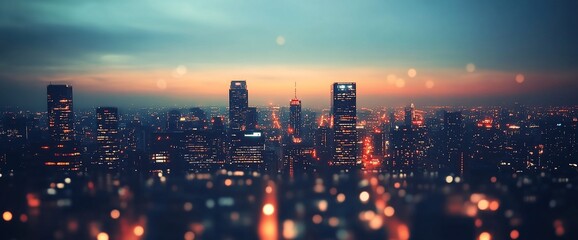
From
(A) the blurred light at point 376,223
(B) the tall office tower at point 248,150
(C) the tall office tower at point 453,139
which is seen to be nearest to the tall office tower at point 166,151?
(B) the tall office tower at point 248,150

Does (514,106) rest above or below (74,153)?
above

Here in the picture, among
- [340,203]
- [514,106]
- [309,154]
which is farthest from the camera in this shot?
[309,154]

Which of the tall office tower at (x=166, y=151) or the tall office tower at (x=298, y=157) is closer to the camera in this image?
the tall office tower at (x=298, y=157)

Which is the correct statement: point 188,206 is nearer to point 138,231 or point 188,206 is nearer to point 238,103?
point 138,231

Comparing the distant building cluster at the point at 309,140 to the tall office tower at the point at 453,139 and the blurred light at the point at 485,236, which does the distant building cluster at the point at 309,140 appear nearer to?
the tall office tower at the point at 453,139

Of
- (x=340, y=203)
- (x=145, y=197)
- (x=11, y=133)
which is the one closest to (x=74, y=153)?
(x=11, y=133)

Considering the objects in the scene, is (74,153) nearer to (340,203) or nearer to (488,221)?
(340,203)

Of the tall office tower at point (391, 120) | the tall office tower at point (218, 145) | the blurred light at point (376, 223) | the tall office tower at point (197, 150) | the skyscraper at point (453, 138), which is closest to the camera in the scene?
the blurred light at point (376, 223)
